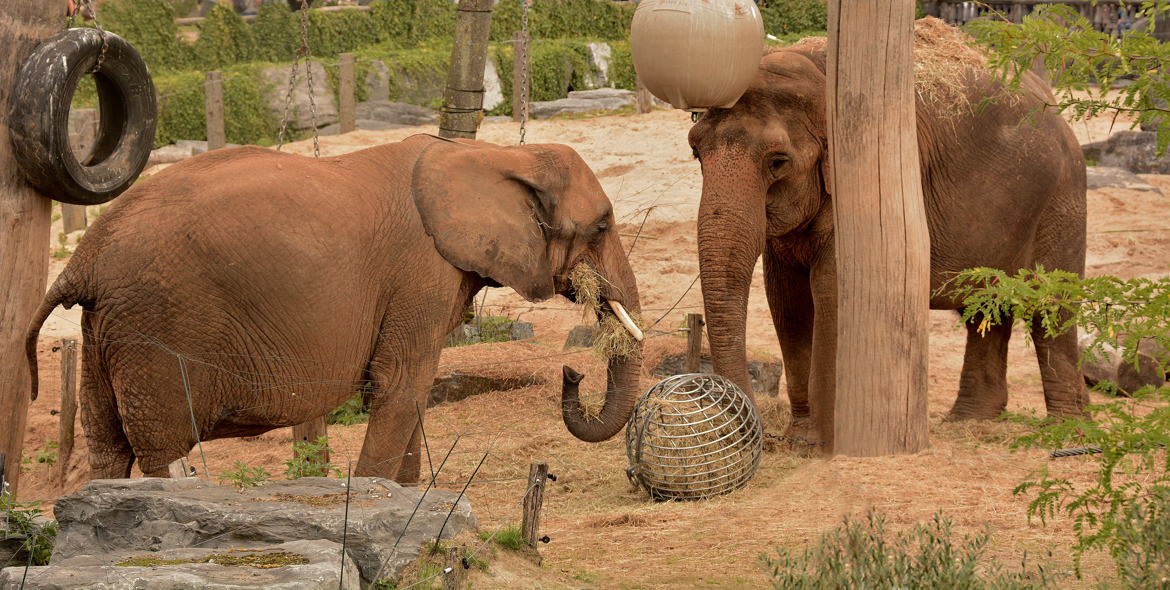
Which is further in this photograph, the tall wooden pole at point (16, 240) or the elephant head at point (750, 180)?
the elephant head at point (750, 180)

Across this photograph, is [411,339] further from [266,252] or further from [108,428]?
[108,428]

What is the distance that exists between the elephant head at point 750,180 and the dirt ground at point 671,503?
1.05 metres

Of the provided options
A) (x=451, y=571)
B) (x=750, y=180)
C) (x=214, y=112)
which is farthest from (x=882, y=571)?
(x=214, y=112)

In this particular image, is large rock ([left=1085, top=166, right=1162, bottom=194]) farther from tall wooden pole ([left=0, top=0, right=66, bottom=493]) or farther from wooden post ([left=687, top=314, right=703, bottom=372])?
tall wooden pole ([left=0, top=0, right=66, bottom=493])

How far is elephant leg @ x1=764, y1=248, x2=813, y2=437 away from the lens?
8.97 m

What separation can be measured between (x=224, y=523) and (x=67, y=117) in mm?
3262

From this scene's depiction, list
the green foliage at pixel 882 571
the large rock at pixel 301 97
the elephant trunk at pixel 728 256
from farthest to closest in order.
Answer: the large rock at pixel 301 97
the elephant trunk at pixel 728 256
the green foliage at pixel 882 571

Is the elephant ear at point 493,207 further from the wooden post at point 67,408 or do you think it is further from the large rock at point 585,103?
the large rock at point 585,103

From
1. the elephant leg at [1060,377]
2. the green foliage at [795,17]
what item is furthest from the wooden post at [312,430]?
the green foliage at [795,17]

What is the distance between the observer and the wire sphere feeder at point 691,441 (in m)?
7.04

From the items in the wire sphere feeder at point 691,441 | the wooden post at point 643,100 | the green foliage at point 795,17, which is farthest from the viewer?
the green foliage at point 795,17

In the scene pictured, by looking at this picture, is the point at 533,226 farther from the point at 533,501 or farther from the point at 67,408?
the point at 67,408

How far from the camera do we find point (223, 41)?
2216 centimetres

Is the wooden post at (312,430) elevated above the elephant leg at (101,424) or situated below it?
below
